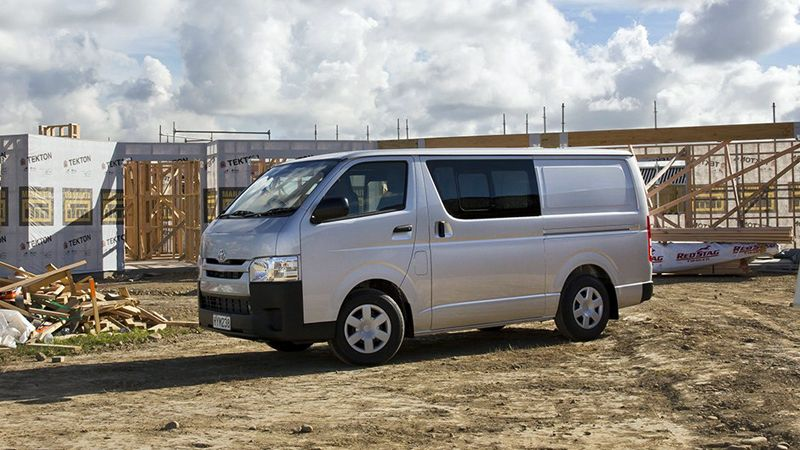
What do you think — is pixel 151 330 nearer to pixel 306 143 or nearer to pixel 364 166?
pixel 364 166

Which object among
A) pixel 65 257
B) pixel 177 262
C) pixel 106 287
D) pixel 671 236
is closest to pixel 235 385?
pixel 106 287

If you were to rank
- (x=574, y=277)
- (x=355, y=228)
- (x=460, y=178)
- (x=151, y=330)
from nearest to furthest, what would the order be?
(x=355, y=228), (x=460, y=178), (x=574, y=277), (x=151, y=330)

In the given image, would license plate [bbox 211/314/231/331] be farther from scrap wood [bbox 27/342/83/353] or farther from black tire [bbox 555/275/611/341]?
black tire [bbox 555/275/611/341]

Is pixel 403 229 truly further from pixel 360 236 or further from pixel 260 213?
pixel 260 213

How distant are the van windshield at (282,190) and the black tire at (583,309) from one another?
3040 mm

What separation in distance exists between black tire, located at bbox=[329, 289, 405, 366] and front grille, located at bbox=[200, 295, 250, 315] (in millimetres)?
850

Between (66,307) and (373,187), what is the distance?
5098mm

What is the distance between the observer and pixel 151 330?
11859 mm

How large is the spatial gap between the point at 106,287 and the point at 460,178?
13100 mm

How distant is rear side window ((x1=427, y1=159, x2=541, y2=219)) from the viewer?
934 cm

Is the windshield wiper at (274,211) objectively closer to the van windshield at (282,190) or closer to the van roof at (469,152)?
the van windshield at (282,190)

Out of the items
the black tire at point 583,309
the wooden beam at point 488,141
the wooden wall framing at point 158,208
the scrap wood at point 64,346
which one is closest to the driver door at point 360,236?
the black tire at point 583,309

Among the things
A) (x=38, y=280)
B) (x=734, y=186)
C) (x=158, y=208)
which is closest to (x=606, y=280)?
(x=38, y=280)

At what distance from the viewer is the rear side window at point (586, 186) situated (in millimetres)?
10094
